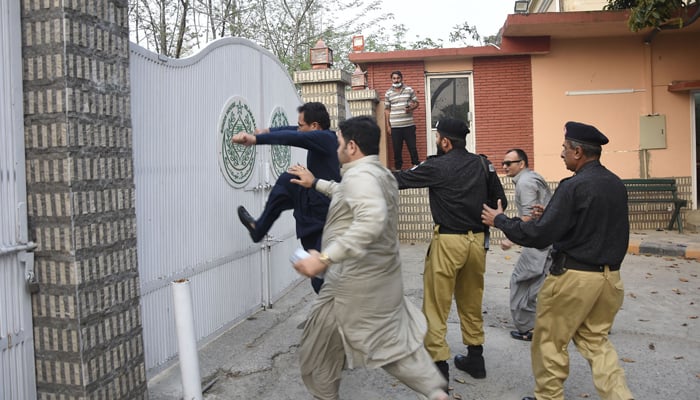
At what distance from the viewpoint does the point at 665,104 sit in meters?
13.1

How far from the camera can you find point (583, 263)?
3.81 m

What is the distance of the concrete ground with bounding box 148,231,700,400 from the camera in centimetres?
453

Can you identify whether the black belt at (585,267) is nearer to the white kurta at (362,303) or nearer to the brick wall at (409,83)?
the white kurta at (362,303)

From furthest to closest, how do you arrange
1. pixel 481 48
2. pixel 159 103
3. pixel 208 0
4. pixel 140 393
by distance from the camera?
pixel 208 0 → pixel 481 48 → pixel 159 103 → pixel 140 393

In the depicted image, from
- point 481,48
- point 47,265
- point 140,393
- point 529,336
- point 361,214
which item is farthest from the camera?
point 481,48

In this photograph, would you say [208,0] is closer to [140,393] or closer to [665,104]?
[665,104]

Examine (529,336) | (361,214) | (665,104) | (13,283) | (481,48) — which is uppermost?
(481,48)

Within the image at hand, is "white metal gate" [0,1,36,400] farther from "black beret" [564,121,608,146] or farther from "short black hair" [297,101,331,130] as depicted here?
"black beret" [564,121,608,146]

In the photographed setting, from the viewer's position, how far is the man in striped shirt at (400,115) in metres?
12.0

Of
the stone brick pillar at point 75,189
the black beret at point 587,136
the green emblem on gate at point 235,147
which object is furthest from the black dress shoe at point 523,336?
the stone brick pillar at point 75,189

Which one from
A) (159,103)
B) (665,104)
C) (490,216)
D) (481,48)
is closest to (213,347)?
(159,103)

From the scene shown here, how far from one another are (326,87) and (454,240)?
16.1ft

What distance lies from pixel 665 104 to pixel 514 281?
922 centimetres

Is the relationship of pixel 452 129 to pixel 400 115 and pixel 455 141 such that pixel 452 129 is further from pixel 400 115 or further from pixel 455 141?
pixel 400 115
